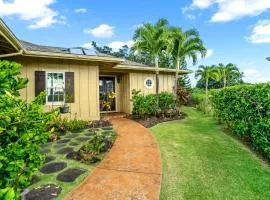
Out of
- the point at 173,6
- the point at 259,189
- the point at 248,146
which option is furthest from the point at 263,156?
the point at 173,6

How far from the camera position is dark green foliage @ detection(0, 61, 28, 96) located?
1843 mm

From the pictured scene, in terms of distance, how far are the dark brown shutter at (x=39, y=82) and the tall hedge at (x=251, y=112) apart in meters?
6.82

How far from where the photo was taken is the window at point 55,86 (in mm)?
9273

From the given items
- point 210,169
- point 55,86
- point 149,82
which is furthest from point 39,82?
point 210,169

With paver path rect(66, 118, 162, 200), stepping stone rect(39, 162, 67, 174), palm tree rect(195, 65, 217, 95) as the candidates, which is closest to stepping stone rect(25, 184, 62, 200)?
paver path rect(66, 118, 162, 200)

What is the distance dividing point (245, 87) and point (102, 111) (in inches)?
339

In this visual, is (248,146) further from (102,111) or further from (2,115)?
(102,111)

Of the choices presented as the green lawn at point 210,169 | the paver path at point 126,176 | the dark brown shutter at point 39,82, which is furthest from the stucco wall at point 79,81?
the green lawn at point 210,169

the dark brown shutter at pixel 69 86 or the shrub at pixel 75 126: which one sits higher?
the dark brown shutter at pixel 69 86

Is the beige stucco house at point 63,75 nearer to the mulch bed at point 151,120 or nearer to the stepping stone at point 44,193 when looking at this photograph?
the mulch bed at point 151,120

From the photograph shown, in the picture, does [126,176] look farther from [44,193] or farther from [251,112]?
[251,112]

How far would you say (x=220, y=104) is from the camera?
8.82m

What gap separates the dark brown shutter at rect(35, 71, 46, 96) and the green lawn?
492cm

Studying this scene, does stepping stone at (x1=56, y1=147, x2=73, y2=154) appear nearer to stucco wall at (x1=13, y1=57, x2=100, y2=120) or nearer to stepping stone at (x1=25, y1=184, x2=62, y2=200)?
stepping stone at (x1=25, y1=184, x2=62, y2=200)
